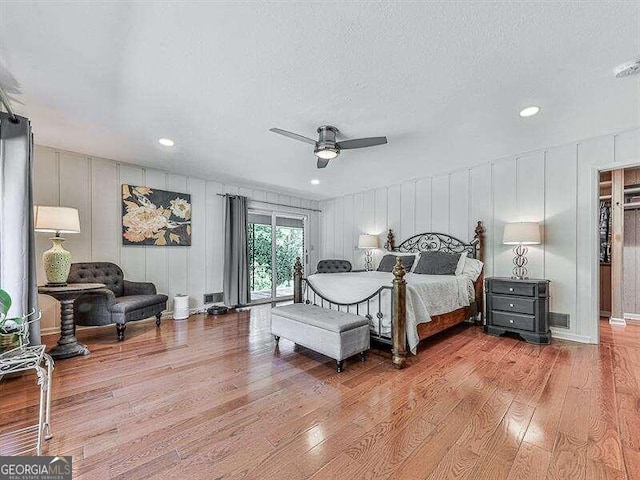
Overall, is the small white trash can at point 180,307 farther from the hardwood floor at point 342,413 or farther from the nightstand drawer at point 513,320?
the nightstand drawer at point 513,320

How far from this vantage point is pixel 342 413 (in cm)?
200

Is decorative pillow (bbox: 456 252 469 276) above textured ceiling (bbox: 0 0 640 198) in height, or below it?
below

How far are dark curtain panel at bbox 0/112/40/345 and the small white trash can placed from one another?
81.4 inches

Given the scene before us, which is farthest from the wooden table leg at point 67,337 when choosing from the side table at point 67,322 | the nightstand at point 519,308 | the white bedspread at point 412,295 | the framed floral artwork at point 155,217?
the nightstand at point 519,308

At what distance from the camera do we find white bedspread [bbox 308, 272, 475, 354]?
3.03 meters

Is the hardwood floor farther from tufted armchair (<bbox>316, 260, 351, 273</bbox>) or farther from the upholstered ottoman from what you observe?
tufted armchair (<bbox>316, 260, 351, 273</bbox>)

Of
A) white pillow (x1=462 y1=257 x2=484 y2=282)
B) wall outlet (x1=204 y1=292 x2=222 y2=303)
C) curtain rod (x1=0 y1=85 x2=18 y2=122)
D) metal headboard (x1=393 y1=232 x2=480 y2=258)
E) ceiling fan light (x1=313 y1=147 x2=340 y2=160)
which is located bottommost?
wall outlet (x1=204 y1=292 x2=222 y2=303)

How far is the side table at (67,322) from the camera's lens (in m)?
2.98

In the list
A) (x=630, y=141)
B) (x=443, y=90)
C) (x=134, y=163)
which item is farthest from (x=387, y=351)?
(x=134, y=163)

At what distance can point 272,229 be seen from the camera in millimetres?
6484

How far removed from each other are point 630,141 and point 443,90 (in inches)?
105

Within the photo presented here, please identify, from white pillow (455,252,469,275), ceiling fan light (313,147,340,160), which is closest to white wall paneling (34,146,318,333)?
ceiling fan light (313,147,340,160)

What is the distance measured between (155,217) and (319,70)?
12.8 ft

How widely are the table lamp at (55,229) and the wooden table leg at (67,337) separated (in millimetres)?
255
